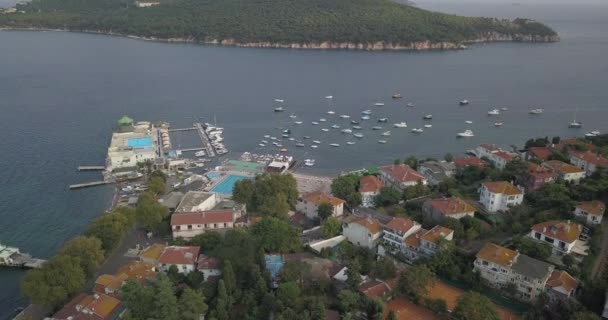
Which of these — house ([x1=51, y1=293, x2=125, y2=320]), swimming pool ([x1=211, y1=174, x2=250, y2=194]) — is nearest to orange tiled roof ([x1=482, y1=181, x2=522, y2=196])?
swimming pool ([x1=211, y1=174, x2=250, y2=194])

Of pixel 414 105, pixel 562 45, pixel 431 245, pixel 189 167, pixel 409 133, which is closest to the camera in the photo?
pixel 431 245

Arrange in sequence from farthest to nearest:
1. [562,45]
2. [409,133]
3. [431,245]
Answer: [562,45]
[409,133]
[431,245]

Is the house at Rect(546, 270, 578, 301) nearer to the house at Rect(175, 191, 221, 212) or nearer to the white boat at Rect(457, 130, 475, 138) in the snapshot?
the house at Rect(175, 191, 221, 212)

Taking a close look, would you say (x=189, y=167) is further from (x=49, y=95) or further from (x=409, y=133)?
(x=49, y=95)

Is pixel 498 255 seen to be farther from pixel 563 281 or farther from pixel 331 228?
pixel 331 228

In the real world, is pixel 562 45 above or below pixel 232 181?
above

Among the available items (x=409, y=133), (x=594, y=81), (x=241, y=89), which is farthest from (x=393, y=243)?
(x=594, y=81)
